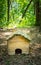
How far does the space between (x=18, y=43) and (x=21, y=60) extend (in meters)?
0.58

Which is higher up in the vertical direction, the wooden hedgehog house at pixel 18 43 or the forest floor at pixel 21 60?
the wooden hedgehog house at pixel 18 43

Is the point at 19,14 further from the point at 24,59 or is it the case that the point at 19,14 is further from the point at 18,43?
the point at 24,59

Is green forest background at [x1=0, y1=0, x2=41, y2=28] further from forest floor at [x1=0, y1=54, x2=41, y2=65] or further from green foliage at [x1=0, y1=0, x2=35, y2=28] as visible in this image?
forest floor at [x1=0, y1=54, x2=41, y2=65]

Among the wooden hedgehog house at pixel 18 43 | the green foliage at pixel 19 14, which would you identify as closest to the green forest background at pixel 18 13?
the green foliage at pixel 19 14

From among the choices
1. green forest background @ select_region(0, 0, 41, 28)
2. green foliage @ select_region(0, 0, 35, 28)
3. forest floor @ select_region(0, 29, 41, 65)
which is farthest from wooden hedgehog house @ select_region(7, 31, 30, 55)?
green foliage @ select_region(0, 0, 35, 28)

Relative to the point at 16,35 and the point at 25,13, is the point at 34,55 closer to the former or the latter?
the point at 16,35

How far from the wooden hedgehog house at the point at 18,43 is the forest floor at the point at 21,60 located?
8.0 inches

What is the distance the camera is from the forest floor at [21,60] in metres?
4.88

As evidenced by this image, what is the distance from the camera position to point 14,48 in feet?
18.2

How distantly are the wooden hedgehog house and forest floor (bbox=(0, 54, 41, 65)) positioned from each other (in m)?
0.20

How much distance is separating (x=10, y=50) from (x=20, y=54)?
27 centimetres

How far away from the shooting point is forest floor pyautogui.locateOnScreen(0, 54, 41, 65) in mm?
4883

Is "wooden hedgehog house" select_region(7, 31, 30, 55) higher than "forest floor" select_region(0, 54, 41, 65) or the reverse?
higher

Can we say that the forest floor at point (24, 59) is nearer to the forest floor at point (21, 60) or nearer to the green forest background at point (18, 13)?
the forest floor at point (21, 60)
